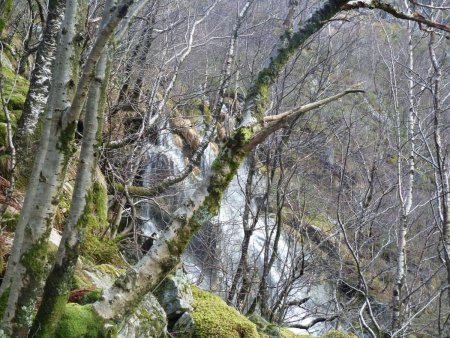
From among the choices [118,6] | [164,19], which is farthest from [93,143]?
[164,19]

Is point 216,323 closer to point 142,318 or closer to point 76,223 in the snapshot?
point 142,318

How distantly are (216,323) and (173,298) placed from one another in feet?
1.48

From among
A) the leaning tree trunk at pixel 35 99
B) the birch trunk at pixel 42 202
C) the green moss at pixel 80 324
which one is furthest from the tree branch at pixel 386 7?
the leaning tree trunk at pixel 35 99

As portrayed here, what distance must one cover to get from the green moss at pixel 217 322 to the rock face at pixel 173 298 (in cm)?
17

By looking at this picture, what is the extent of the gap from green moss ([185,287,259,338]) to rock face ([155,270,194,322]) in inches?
6.8

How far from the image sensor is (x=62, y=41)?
2262 mm

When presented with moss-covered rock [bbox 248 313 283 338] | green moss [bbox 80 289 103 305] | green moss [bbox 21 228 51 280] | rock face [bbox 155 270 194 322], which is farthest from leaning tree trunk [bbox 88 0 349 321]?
moss-covered rock [bbox 248 313 283 338]

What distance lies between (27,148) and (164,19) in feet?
21.0

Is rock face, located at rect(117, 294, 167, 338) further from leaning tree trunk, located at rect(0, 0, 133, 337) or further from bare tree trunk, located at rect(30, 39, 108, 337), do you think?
leaning tree trunk, located at rect(0, 0, 133, 337)

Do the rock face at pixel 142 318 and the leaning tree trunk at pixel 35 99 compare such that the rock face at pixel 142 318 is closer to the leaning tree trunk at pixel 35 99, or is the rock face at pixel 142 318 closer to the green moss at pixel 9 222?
the green moss at pixel 9 222

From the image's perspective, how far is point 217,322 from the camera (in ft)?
11.8

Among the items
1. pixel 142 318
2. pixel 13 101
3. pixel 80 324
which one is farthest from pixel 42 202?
pixel 13 101

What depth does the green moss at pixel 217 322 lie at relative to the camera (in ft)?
11.6

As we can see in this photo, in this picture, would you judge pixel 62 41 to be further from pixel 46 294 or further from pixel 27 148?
pixel 27 148
